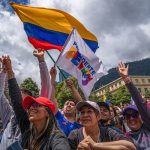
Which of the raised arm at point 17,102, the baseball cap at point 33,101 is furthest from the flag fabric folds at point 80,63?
the baseball cap at point 33,101

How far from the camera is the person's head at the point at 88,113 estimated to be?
3.36 m

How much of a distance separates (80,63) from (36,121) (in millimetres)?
2864

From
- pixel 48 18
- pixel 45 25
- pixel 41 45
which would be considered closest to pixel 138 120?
pixel 41 45

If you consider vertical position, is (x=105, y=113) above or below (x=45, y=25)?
below

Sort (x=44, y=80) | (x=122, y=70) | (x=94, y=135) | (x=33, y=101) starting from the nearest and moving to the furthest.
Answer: (x=33, y=101) → (x=94, y=135) → (x=44, y=80) → (x=122, y=70)

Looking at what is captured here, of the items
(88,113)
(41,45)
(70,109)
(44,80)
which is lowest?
(88,113)

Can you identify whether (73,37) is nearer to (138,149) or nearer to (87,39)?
(87,39)

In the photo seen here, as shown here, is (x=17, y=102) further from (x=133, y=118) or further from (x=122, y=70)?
(x=122, y=70)

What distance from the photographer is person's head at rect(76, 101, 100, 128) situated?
11.0ft

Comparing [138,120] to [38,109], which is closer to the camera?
[38,109]

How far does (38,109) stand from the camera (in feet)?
10.3

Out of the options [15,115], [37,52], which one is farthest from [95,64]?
[15,115]

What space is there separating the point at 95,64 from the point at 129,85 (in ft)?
6.40

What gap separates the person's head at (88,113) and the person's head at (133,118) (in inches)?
29.3
